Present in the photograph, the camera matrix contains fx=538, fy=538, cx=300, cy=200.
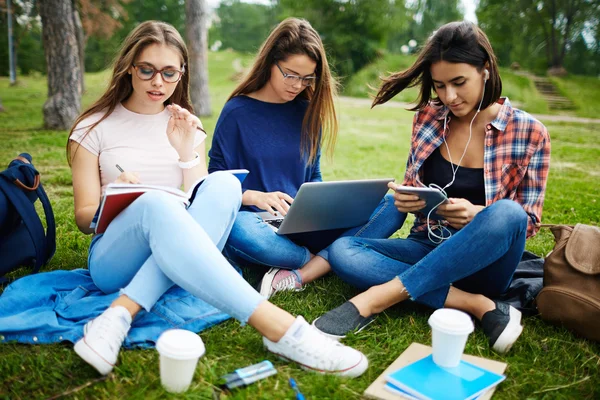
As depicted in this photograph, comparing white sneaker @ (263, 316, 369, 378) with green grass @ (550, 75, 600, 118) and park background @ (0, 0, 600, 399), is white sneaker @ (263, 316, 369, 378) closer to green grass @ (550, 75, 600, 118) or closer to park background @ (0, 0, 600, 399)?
park background @ (0, 0, 600, 399)

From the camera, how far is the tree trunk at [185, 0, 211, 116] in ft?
33.3

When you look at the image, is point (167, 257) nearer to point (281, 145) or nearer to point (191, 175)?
point (191, 175)

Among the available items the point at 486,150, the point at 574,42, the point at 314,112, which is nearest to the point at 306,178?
the point at 314,112

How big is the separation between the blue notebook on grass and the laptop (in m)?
0.80

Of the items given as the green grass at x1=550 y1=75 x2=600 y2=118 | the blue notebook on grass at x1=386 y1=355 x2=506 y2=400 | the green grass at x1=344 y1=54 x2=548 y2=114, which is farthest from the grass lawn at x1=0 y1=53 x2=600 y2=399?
the green grass at x1=550 y1=75 x2=600 y2=118

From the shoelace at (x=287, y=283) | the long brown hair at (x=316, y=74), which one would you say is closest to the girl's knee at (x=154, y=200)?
the shoelace at (x=287, y=283)

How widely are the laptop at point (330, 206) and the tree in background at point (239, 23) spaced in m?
44.9

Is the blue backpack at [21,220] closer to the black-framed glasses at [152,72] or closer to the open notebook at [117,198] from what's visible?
the open notebook at [117,198]

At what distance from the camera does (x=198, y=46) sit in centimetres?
1033

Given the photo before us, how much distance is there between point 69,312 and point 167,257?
0.61 m

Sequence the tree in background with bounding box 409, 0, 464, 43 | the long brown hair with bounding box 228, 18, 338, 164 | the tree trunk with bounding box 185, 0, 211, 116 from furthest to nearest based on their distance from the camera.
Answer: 1. the tree in background with bounding box 409, 0, 464, 43
2. the tree trunk with bounding box 185, 0, 211, 116
3. the long brown hair with bounding box 228, 18, 338, 164

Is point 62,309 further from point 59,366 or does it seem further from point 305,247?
point 305,247

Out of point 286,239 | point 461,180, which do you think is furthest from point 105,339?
point 461,180

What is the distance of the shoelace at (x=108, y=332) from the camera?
179 cm
